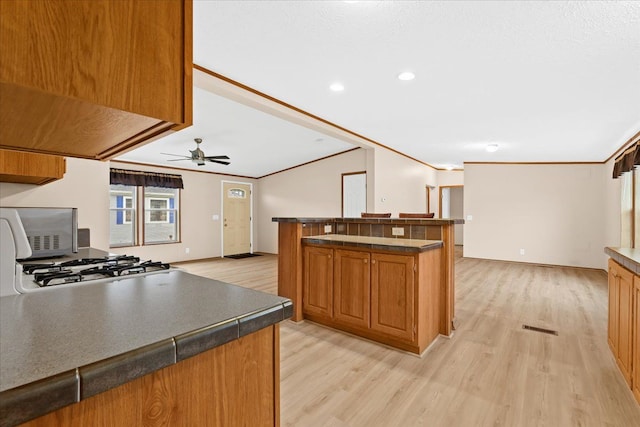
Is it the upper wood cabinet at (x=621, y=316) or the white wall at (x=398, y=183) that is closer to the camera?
the upper wood cabinet at (x=621, y=316)

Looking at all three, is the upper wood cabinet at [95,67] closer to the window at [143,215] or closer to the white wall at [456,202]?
the window at [143,215]

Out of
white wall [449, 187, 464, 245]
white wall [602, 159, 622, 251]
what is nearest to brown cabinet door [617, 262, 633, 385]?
white wall [602, 159, 622, 251]

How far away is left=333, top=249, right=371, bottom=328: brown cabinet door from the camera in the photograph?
2809 mm

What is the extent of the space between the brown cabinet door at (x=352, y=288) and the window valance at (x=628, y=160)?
3889mm

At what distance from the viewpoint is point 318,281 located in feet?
10.5

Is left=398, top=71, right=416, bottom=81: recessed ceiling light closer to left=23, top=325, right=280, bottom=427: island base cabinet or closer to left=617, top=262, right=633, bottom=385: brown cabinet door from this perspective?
left=617, top=262, right=633, bottom=385: brown cabinet door

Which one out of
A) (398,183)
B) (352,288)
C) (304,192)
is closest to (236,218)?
(304,192)

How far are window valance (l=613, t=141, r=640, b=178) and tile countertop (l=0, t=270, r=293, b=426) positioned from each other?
5122mm

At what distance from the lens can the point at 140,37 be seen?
683mm

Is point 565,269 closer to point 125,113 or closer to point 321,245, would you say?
point 321,245

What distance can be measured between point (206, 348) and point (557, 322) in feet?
12.9

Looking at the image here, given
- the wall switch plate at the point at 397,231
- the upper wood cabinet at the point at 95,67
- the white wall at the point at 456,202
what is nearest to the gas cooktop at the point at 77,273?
the upper wood cabinet at the point at 95,67

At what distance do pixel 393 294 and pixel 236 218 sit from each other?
6587mm

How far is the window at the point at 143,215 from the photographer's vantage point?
6.57 metres
